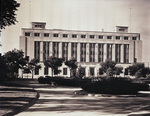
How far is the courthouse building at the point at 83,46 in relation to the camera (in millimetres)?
69125

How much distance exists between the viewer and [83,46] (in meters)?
73.3

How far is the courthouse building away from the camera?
69.1 meters

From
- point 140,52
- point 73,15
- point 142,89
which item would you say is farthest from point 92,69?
point 73,15

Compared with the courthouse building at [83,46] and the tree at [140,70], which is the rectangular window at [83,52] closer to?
the courthouse building at [83,46]

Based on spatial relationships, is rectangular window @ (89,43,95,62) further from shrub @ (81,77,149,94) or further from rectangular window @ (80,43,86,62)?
shrub @ (81,77,149,94)

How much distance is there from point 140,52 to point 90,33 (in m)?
19.0

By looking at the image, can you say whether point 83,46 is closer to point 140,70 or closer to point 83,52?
point 83,52

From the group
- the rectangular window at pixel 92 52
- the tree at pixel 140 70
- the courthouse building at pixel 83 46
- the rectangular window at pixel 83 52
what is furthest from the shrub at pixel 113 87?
the rectangular window at pixel 92 52

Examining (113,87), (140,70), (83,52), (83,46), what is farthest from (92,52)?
(113,87)

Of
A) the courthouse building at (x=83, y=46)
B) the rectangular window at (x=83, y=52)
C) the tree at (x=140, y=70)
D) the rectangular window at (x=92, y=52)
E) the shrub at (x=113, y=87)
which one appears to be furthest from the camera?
the rectangular window at (x=92, y=52)

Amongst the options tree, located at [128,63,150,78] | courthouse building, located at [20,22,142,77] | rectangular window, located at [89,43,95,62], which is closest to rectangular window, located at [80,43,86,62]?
courthouse building, located at [20,22,142,77]

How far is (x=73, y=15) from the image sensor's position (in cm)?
1284

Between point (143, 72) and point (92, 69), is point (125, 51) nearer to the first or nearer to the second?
point (92, 69)

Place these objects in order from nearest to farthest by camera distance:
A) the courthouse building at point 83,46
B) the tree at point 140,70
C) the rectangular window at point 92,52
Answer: the tree at point 140,70 → the courthouse building at point 83,46 → the rectangular window at point 92,52
